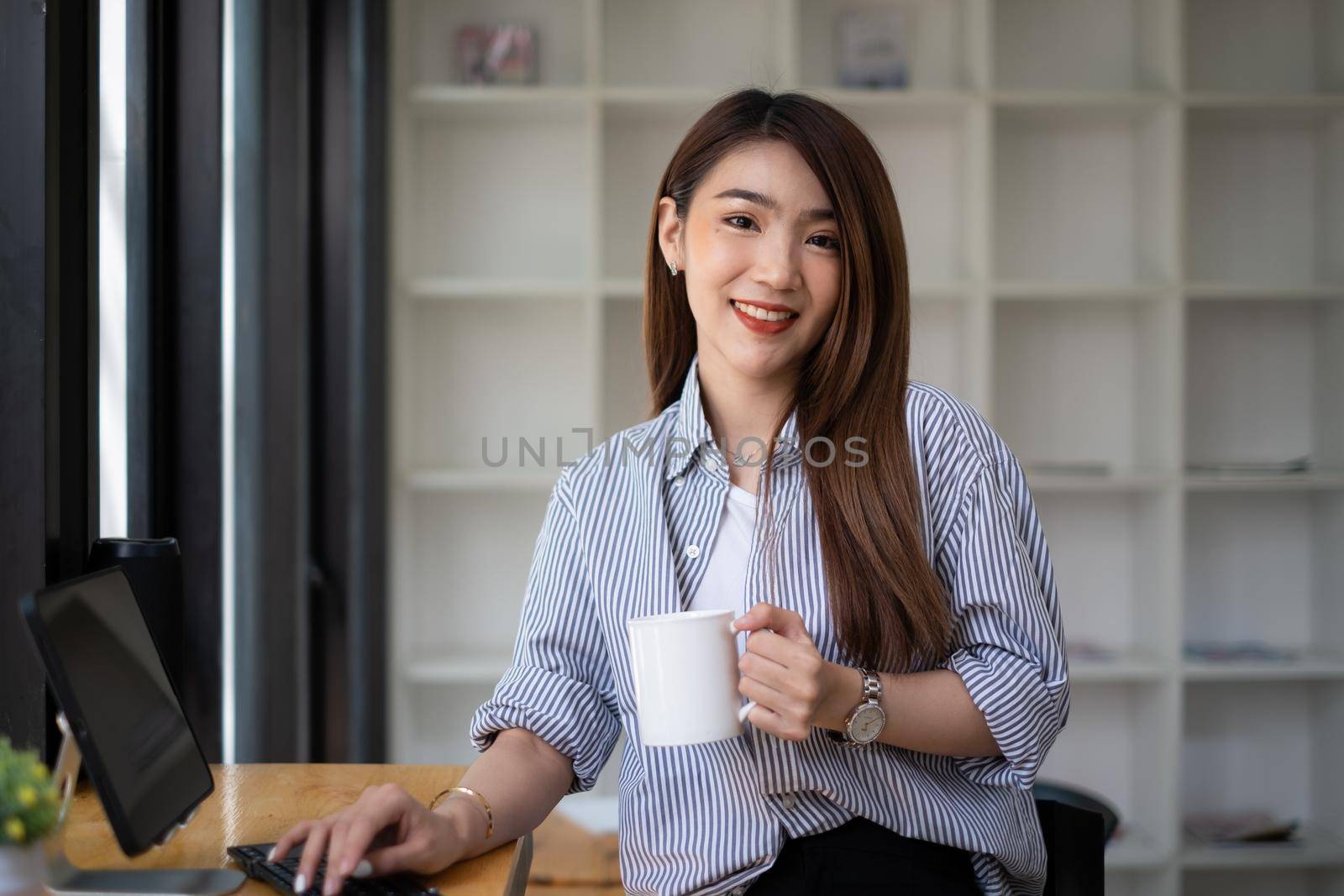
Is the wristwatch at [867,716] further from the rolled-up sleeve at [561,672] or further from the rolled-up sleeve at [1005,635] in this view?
the rolled-up sleeve at [561,672]

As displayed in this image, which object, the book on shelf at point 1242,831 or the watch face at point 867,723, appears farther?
the book on shelf at point 1242,831

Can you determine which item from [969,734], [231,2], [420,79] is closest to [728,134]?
[969,734]

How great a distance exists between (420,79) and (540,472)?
1.12 metres

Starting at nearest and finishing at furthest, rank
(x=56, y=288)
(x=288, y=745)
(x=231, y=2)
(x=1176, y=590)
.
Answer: (x=56, y=288) < (x=231, y=2) < (x=288, y=745) < (x=1176, y=590)

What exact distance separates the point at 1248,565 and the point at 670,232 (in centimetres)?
249

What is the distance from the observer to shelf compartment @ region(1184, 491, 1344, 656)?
10.7 ft

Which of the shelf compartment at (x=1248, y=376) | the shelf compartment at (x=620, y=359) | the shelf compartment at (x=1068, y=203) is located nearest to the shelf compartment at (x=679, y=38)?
Answer: the shelf compartment at (x=620, y=359)

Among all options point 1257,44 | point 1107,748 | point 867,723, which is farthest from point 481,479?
point 1257,44

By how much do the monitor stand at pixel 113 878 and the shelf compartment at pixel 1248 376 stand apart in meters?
2.95

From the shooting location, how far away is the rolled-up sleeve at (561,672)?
1260mm

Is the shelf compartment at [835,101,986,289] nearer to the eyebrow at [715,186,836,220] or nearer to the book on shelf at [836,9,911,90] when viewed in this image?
the book on shelf at [836,9,911,90]

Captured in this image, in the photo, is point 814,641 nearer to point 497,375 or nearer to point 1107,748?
point 497,375

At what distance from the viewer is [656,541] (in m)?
1.30

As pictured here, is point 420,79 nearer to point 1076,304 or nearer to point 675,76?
point 675,76
